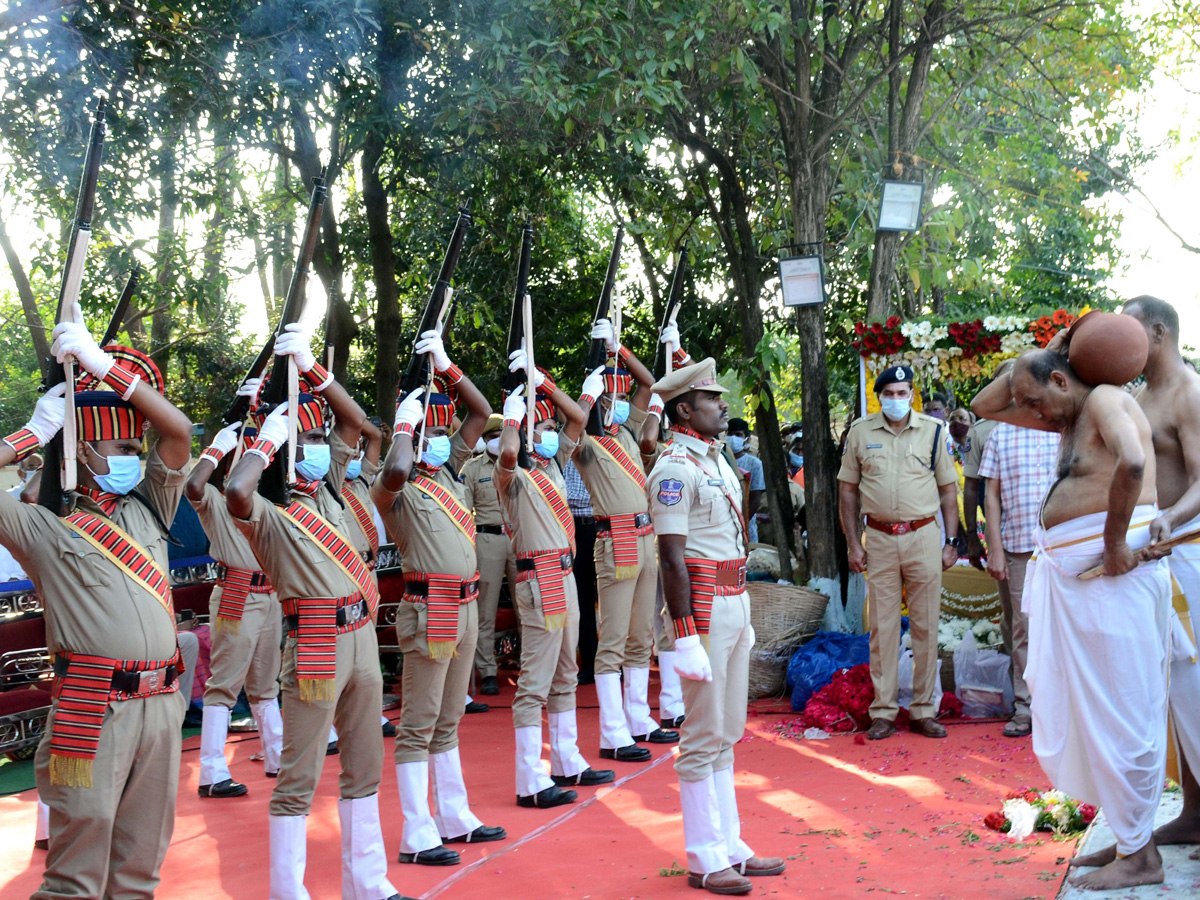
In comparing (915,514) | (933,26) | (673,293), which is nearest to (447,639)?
(915,514)

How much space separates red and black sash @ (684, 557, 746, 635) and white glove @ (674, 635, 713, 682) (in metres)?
0.17

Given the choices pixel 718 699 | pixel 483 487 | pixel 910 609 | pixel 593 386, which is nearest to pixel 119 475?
pixel 718 699

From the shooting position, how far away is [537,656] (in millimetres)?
6270

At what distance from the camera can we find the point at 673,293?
9.09 metres

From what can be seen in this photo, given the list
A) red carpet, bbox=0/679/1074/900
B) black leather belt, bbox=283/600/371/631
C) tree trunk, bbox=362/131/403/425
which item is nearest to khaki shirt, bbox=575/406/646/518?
red carpet, bbox=0/679/1074/900

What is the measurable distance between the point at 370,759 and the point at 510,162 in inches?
288

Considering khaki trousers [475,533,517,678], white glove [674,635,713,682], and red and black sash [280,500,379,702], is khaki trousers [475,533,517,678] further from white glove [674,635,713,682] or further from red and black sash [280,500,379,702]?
white glove [674,635,713,682]

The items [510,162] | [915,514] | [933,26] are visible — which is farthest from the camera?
[510,162]

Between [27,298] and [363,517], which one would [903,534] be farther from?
[27,298]

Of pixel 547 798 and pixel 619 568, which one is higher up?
pixel 619 568

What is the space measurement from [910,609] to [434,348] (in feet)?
12.0

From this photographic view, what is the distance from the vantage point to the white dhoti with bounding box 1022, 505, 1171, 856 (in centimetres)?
404

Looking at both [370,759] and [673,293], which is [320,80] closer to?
[673,293]

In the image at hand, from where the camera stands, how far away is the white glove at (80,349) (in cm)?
382
